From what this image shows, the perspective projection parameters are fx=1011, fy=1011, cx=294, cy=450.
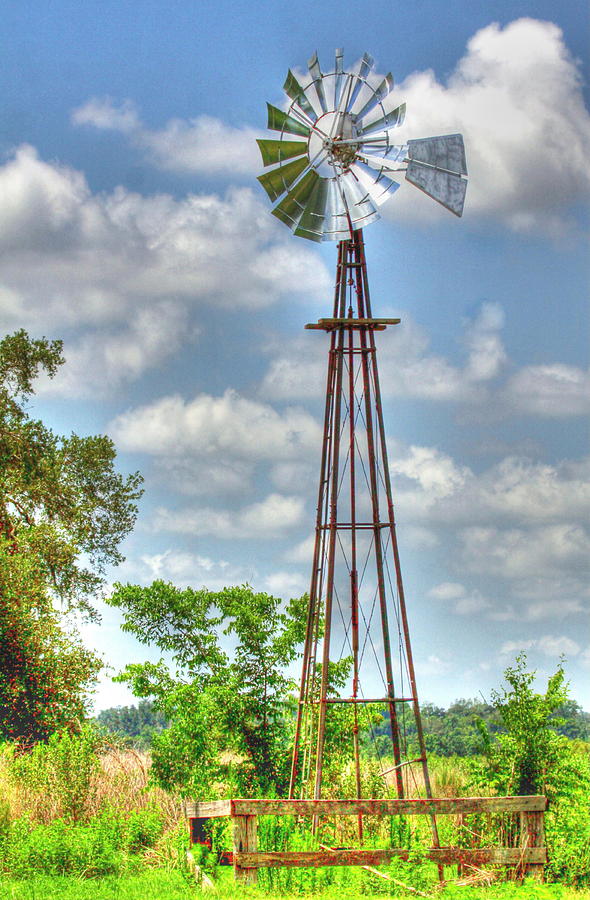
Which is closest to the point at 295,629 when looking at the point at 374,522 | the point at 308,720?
the point at 308,720

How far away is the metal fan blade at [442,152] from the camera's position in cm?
1422

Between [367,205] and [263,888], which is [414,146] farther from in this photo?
[263,888]

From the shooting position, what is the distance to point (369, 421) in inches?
555

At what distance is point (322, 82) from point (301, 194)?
1.61 meters

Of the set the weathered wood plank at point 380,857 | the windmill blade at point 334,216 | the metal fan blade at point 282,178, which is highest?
the metal fan blade at point 282,178

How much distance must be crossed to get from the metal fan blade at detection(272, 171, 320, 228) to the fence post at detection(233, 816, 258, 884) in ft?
26.8

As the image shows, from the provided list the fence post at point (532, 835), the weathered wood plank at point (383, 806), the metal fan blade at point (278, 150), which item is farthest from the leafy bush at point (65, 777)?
the metal fan blade at point (278, 150)

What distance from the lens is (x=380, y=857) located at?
35.9ft

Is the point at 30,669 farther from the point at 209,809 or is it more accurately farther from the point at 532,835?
the point at 532,835

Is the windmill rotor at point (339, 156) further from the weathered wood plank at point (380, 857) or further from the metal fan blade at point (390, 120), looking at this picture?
the weathered wood plank at point (380, 857)

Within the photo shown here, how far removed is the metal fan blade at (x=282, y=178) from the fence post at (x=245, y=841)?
28.2ft

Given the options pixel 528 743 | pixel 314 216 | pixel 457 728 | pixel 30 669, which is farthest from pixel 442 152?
pixel 457 728

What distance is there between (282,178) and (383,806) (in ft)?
28.5

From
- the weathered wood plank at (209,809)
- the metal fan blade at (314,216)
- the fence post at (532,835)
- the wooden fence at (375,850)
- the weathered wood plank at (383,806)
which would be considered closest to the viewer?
the wooden fence at (375,850)
